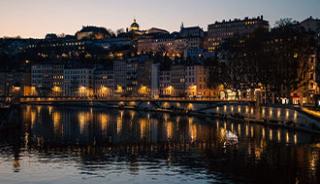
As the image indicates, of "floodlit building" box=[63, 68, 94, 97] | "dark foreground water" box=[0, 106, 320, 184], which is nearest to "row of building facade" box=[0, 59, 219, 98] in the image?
"floodlit building" box=[63, 68, 94, 97]

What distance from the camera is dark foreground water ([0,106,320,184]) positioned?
39031 mm

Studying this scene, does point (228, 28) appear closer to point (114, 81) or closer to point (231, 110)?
point (114, 81)

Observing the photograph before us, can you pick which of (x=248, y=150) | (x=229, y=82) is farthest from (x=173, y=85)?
(x=248, y=150)

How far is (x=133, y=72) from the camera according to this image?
161 metres

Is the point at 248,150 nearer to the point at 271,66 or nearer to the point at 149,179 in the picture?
the point at 149,179

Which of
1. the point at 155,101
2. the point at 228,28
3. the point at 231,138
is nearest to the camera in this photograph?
the point at 231,138

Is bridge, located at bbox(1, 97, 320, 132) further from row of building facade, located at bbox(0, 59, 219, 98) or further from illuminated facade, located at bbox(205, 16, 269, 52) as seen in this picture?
illuminated facade, located at bbox(205, 16, 269, 52)

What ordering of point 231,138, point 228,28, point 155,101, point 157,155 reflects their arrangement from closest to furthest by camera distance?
point 157,155 < point 231,138 < point 155,101 < point 228,28

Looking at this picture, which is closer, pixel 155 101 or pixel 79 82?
pixel 155 101

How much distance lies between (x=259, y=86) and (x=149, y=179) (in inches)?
2239

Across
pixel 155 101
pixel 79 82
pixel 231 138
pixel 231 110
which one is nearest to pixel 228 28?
pixel 79 82

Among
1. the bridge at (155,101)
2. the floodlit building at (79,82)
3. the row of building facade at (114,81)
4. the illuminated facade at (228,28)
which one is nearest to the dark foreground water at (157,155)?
the bridge at (155,101)

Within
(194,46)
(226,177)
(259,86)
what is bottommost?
(226,177)

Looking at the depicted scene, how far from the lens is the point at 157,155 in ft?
161
